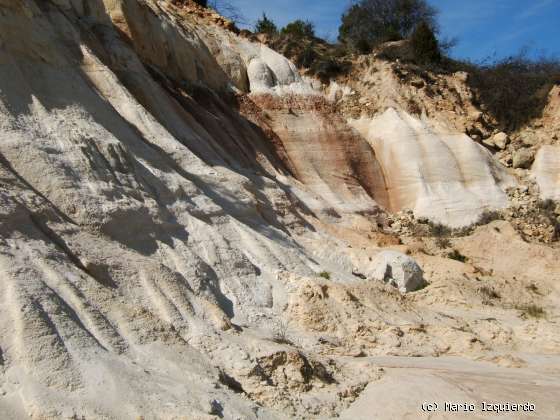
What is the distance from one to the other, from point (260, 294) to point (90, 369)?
470 cm

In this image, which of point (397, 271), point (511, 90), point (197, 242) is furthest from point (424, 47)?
point (197, 242)

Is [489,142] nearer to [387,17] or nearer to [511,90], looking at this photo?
[511,90]

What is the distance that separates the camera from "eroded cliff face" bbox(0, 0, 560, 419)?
6.59m

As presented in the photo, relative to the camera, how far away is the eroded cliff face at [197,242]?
259 inches

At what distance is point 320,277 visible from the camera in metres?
11.8

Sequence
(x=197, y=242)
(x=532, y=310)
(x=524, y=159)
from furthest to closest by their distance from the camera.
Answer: (x=524, y=159) < (x=532, y=310) < (x=197, y=242)

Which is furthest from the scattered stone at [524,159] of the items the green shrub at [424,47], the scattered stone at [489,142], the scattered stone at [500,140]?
the green shrub at [424,47]

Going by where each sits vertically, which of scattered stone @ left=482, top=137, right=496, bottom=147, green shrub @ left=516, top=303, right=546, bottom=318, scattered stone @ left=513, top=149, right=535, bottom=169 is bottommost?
green shrub @ left=516, top=303, right=546, bottom=318

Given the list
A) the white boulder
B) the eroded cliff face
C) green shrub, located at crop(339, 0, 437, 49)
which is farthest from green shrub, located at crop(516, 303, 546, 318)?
green shrub, located at crop(339, 0, 437, 49)

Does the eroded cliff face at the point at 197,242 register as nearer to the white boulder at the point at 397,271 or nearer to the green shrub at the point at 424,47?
the white boulder at the point at 397,271

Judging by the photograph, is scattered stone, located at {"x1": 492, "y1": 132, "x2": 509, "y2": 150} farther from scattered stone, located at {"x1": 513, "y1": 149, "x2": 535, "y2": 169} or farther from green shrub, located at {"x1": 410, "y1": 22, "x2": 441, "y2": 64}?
green shrub, located at {"x1": 410, "y1": 22, "x2": 441, "y2": 64}

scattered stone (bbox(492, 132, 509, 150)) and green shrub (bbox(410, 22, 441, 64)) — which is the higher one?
green shrub (bbox(410, 22, 441, 64))

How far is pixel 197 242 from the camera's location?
10992 millimetres

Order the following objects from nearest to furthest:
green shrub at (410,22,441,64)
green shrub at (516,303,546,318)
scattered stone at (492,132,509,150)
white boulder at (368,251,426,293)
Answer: green shrub at (516,303,546,318) < white boulder at (368,251,426,293) < scattered stone at (492,132,509,150) < green shrub at (410,22,441,64)
